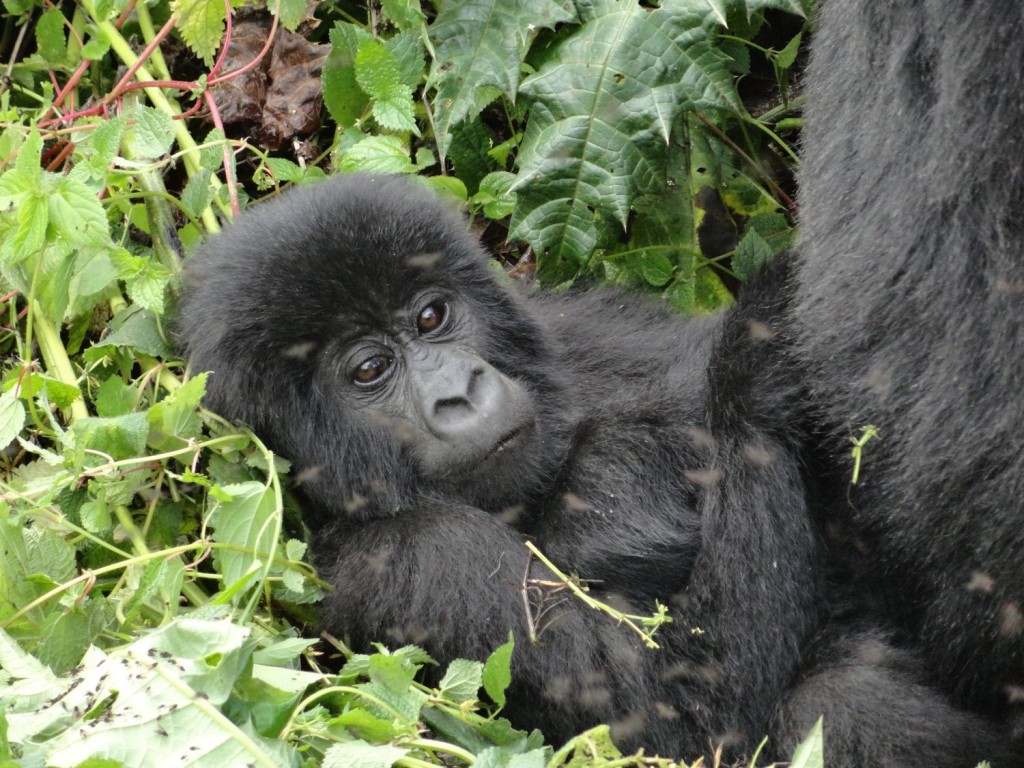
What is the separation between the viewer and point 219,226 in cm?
Result: 360

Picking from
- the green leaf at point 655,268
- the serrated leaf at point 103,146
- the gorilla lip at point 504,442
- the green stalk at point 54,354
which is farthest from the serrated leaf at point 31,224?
the green leaf at point 655,268

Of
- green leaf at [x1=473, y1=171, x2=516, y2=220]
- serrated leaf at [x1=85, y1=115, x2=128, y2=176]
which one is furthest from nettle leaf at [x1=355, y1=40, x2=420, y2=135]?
serrated leaf at [x1=85, y1=115, x2=128, y2=176]

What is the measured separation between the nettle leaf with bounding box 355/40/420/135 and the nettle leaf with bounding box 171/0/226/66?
0.41 meters

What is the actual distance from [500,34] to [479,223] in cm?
61

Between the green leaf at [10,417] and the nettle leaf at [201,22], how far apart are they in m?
1.29

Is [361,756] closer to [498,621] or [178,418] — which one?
[498,621]

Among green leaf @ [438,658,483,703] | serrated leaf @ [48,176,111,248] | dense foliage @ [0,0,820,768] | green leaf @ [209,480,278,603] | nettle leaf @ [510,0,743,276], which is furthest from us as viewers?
nettle leaf @ [510,0,743,276]

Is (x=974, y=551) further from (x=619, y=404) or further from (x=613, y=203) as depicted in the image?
(x=613, y=203)

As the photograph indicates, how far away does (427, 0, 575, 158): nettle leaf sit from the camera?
367 centimetres

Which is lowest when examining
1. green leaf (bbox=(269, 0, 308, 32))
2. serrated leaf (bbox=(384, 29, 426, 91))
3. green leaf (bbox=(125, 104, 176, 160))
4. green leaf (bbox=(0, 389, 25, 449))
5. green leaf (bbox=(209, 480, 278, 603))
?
green leaf (bbox=(209, 480, 278, 603))

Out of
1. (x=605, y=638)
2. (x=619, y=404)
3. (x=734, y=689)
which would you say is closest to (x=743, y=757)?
(x=734, y=689)

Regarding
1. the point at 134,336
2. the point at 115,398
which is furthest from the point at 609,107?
the point at 115,398

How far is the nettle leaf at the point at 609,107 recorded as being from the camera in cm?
359

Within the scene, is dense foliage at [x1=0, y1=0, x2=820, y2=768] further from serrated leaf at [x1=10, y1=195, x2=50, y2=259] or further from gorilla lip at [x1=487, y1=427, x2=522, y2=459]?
gorilla lip at [x1=487, y1=427, x2=522, y2=459]
